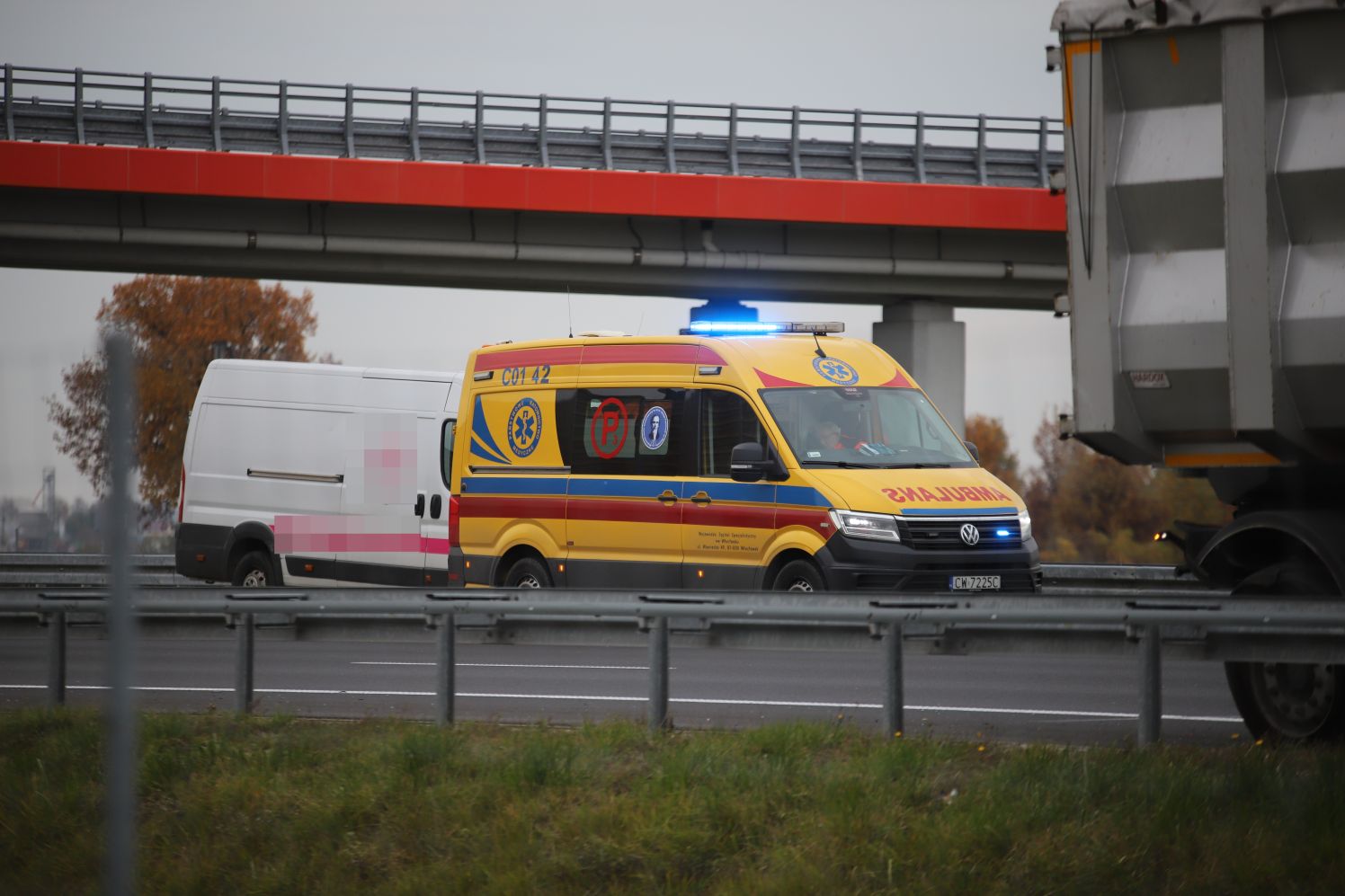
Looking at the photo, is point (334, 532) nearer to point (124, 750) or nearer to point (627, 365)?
point (627, 365)

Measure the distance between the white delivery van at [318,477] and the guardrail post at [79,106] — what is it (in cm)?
1210

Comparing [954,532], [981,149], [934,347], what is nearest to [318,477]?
[954,532]

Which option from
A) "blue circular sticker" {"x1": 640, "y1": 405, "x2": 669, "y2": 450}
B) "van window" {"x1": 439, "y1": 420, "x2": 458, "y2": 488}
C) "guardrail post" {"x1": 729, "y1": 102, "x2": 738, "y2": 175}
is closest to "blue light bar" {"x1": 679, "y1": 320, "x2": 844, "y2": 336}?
"blue circular sticker" {"x1": 640, "y1": 405, "x2": 669, "y2": 450}

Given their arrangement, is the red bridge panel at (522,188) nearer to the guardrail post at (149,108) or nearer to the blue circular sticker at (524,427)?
the guardrail post at (149,108)

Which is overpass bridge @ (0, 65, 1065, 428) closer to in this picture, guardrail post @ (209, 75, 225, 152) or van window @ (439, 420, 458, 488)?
guardrail post @ (209, 75, 225, 152)

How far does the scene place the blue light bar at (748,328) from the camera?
1530 cm

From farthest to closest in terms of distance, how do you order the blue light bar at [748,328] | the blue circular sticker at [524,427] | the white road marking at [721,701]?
the blue circular sticker at [524,427]
the blue light bar at [748,328]
the white road marking at [721,701]

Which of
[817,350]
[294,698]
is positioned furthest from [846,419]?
[294,698]

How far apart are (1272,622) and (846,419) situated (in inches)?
269

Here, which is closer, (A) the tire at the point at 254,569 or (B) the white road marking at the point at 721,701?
(B) the white road marking at the point at 721,701

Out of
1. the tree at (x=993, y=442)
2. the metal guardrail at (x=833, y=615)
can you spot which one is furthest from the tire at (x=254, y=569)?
the tree at (x=993, y=442)

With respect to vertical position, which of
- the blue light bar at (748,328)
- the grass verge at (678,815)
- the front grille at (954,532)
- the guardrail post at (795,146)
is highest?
the guardrail post at (795,146)

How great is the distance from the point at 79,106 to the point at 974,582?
75.0 feet

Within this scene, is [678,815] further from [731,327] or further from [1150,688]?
[731,327]
